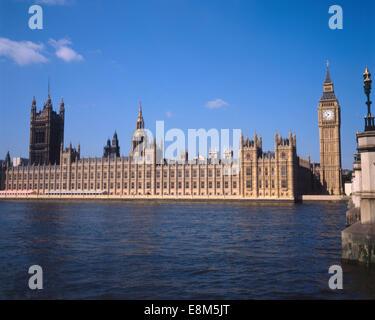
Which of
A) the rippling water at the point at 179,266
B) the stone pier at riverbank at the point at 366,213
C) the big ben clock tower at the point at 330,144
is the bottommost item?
the rippling water at the point at 179,266

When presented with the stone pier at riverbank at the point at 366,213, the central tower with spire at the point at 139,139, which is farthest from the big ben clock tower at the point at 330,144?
the stone pier at riverbank at the point at 366,213

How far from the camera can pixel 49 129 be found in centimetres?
16575

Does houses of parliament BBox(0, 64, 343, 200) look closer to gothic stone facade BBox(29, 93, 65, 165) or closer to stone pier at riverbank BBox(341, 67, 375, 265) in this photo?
gothic stone facade BBox(29, 93, 65, 165)

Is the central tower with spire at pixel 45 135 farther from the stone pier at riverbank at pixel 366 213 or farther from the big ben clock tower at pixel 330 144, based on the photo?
the stone pier at riverbank at pixel 366 213

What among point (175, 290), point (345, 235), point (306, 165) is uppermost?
point (306, 165)

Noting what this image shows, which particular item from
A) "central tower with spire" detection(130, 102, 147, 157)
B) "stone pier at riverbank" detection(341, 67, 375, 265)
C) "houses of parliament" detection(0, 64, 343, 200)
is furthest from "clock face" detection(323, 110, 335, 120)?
"stone pier at riverbank" detection(341, 67, 375, 265)

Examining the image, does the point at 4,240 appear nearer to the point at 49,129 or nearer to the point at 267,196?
the point at 267,196

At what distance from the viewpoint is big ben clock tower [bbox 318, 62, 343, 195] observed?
12344 centimetres

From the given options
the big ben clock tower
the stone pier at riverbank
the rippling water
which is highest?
the big ben clock tower

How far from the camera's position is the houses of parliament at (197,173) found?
107125mm

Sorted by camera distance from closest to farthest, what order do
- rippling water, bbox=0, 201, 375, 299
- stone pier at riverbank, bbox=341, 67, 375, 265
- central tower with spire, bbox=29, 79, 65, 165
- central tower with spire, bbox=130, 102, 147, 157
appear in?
rippling water, bbox=0, 201, 375, 299 < stone pier at riverbank, bbox=341, 67, 375, 265 < central tower with spire, bbox=130, 102, 147, 157 < central tower with spire, bbox=29, 79, 65, 165

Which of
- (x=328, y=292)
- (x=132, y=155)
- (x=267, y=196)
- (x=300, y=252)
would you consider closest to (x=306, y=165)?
(x=267, y=196)

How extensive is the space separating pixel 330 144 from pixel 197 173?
1962 inches
